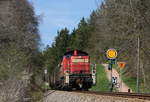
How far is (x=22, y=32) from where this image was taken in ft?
150

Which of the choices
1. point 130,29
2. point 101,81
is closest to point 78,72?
point 130,29

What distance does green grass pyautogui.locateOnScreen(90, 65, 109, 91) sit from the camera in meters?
49.5

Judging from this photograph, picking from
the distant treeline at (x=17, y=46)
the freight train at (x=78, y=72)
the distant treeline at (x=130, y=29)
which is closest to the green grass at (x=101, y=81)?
the distant treeline at (x=130, y=29)

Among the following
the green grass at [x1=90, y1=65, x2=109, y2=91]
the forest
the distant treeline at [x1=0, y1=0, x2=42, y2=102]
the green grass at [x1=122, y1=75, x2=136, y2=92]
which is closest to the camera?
the distant treeline at [x1=0, y1=0, x2=42, y2=102]

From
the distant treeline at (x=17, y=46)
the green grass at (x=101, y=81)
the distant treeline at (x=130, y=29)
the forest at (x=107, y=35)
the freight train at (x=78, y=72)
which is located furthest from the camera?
the green grass at (x=101, y=81)

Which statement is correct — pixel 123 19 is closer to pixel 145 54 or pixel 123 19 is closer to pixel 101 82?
pixel 145 54

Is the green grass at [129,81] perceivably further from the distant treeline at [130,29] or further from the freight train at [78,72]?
the freight train at [78,72]

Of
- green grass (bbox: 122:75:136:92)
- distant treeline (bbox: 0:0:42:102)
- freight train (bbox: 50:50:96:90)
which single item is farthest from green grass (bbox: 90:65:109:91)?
freight train (bbox: 50:50:96:90)

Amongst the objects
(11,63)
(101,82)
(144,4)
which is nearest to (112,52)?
(11,63)

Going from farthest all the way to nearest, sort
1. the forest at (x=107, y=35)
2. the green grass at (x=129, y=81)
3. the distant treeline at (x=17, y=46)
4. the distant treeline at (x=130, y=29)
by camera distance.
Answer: the green grass at (x=129, y=81) < the distant treeline at (x=130, y=29) < the forest at (x=107, y=35) < the distant treeline at (x=17, y=46)

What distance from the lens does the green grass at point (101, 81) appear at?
4947 cm

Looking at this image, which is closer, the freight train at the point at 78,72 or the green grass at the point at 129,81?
the freight train at the point at 78,72

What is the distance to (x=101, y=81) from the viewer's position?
57.5 metres

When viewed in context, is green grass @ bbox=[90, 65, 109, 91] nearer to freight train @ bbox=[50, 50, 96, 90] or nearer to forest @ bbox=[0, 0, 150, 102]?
forest @ bbox=[0, 0, 150, 102]
